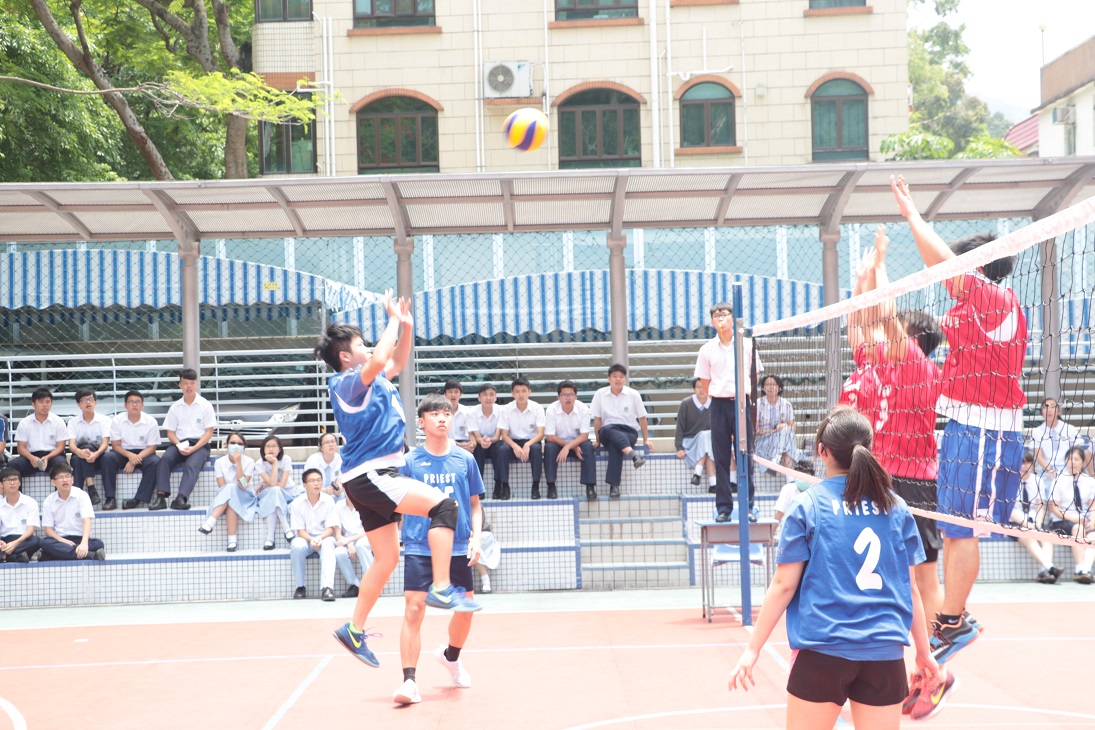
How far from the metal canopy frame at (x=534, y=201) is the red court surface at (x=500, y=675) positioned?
4.18 metres

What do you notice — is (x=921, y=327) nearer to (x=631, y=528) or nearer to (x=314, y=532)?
(x=631, y=528)

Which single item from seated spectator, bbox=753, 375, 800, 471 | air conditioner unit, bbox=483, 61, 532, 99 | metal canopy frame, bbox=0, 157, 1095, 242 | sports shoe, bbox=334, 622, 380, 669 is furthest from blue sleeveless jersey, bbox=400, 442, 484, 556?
air conditioner unit, bbox=483, 61, 532, 99

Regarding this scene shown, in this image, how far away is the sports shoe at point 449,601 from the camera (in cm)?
609

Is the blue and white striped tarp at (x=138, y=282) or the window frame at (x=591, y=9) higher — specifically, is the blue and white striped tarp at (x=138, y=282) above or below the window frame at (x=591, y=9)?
below

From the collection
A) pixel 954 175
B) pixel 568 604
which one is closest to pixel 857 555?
pixel 568 604

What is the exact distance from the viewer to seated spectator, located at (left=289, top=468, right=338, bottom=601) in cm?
1062

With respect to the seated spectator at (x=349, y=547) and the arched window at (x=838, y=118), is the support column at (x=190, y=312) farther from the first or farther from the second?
the arched window at (x=838, y=118)

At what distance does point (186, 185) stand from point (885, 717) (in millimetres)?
8969

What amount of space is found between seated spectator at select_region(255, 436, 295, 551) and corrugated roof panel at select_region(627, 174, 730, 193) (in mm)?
4325

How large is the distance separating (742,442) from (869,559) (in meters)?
4.64

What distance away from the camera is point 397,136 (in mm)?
22094

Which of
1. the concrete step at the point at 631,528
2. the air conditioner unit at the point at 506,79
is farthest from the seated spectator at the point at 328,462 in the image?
the air conditioner unit at the point at 506,79

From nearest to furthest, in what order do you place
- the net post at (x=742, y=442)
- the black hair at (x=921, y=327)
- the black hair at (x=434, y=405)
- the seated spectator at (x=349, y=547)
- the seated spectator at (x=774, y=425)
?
the black hair at (x=921, y=327) < the black hair at (x=434, y=405) < the net post at (x=742, y=442) < the seated spectator at (x=774, y=425) < the seated spectator at (x=349, y=547)

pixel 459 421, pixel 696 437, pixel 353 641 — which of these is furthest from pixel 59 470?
pixel 696 437
